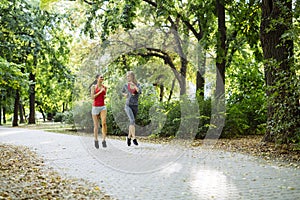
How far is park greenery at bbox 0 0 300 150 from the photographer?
9703mm

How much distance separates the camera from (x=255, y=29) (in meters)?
14.5

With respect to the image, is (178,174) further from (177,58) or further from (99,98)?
(177,58)

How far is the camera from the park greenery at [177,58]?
9703mm

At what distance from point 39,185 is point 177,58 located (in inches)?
747

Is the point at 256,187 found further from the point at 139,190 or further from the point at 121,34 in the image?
the point at 121,34

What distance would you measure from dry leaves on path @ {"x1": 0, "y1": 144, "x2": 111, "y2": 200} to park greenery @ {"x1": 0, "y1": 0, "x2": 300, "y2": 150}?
4.49 metres

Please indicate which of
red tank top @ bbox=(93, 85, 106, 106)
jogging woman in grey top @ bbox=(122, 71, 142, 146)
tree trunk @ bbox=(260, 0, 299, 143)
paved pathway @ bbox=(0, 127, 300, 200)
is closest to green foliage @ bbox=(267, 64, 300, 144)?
tree trunk @ bbox=(260, 0, 299, 143)

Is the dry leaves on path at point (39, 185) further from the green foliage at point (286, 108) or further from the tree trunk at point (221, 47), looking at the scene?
the tree trunk at point (221, 47)

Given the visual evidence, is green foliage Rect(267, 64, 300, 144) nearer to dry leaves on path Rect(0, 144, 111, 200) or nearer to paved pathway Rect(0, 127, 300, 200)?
paved pathway Rect(0, 127, 300, 200)

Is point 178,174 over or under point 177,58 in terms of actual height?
under

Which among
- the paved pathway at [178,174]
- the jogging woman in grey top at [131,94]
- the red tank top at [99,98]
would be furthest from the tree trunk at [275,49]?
the red tank top at [99,98]

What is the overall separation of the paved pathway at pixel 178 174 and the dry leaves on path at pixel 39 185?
263 mm

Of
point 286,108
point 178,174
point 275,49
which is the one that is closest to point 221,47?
point 275,49

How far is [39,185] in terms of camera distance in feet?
19.5
